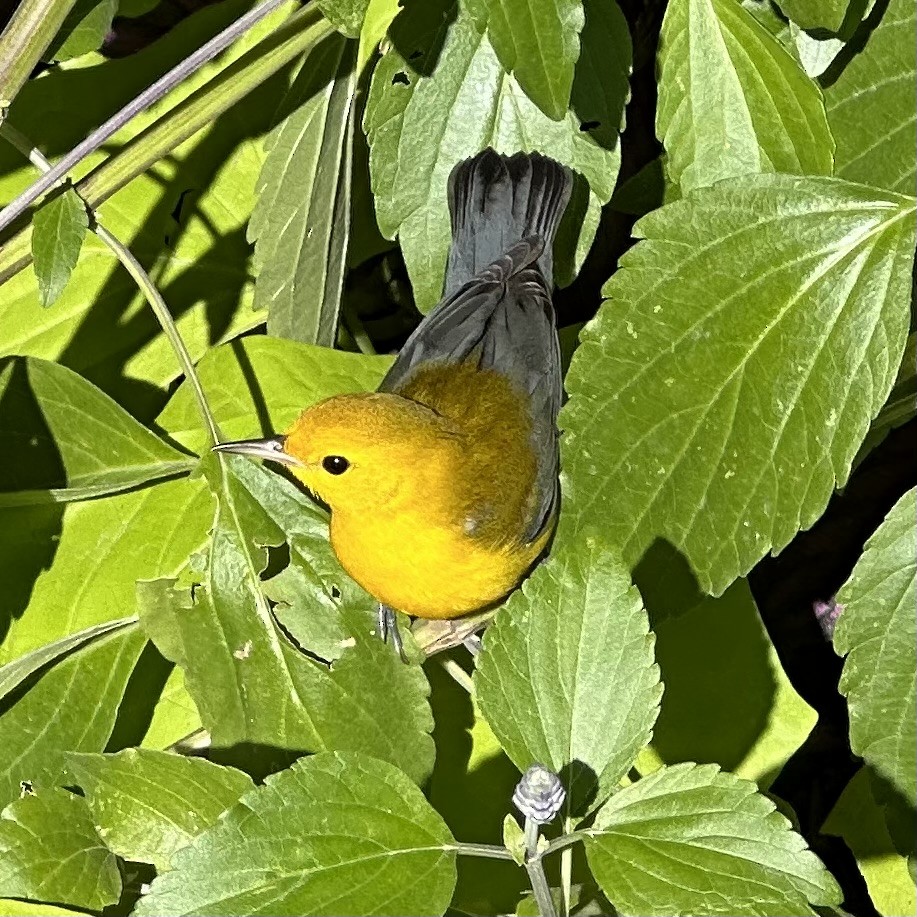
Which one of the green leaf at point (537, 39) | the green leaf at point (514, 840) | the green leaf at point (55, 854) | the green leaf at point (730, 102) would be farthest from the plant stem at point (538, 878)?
the green leaf at point (730, 102)

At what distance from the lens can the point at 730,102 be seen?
1515 mm

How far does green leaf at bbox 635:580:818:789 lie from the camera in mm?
1807

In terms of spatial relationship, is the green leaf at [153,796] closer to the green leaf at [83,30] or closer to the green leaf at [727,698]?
the green leaf at [727,698]

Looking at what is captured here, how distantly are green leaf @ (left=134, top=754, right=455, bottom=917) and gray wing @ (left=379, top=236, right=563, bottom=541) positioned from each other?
813mm

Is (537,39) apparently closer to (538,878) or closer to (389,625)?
(538,878)

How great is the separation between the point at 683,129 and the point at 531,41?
0.40 m

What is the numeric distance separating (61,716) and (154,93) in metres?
0.85

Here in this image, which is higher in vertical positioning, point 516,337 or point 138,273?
point 138,273

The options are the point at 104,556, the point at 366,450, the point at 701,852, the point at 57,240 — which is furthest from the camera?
the point at 104,556

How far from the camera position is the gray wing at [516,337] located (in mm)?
2002

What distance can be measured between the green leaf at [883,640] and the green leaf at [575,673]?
0.35 meters

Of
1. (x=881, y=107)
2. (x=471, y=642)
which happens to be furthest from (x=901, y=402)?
(x=471, y=642)

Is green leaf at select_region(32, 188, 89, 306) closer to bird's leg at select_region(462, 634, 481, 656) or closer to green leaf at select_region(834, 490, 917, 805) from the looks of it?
bird's leg at select_region(462, 634, 481, 656)

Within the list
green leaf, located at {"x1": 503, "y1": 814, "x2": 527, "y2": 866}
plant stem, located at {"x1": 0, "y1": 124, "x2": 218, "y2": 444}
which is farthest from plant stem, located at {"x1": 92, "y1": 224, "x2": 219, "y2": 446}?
green leaf, located at {"x1": 503, "y1": 814, "x2": 527, "y2": 866}
